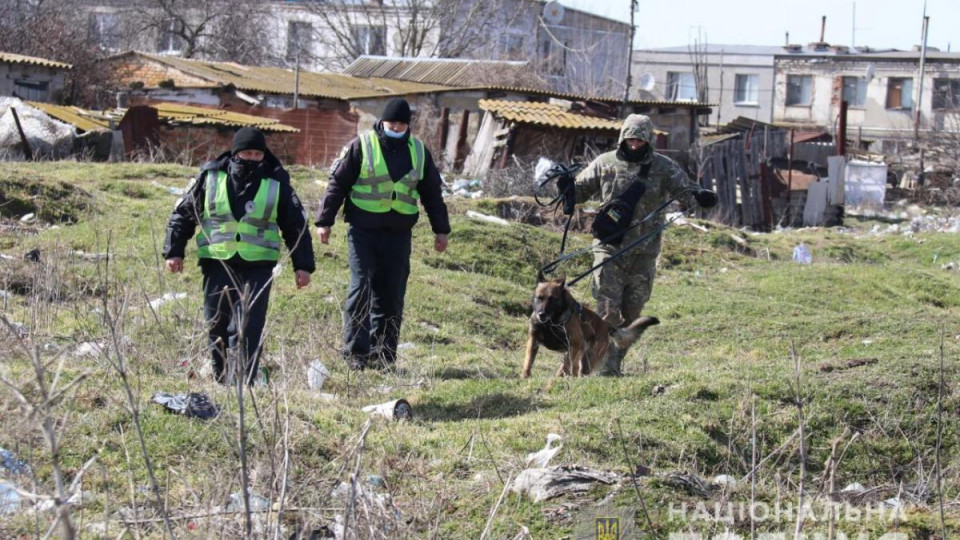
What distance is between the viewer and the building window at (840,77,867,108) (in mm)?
50844

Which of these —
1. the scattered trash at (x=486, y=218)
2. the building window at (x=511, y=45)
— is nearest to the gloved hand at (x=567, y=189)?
the scattered trash at (x=486, y=218)

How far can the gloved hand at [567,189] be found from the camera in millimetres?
7939

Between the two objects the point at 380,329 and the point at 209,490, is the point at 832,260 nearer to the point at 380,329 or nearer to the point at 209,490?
the point at 380,329

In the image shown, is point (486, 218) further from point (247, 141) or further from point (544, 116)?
point (247, 141)

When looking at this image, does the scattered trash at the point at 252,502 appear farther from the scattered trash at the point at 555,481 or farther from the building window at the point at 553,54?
the building window at the point at 553,54

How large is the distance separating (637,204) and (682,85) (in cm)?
4853

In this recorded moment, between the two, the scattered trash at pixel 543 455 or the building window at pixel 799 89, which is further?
the building window at pixel 799 89

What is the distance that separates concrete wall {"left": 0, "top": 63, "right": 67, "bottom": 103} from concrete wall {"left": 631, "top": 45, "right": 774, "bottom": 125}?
30.5 meters

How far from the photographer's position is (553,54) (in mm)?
50750

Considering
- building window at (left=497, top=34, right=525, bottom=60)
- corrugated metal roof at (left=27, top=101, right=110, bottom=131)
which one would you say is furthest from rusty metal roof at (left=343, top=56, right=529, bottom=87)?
corrugated metal roof at (left=27, top=101, right=110, bottom=131)

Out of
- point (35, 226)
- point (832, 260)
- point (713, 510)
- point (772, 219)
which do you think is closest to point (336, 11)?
point (772, 219)

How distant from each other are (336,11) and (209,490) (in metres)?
48.7

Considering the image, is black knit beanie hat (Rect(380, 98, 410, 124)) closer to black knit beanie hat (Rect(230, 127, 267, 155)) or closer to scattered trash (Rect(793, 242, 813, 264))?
black knit beanie hat (Rect(230, 127, 267, 155))

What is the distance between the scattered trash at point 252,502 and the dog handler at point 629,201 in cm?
Result: 391
